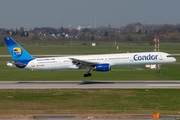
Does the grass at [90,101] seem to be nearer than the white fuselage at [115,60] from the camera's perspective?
Yes

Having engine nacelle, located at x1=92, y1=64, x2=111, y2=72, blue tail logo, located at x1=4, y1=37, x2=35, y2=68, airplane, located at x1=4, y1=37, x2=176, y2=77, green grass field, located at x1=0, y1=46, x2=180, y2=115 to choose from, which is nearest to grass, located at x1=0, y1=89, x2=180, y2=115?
green grass field, located at x1=0, y1=46, x2=180, y2=115

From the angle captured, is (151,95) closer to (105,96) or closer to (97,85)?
(105,96)

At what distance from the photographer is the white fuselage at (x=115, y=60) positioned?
47438 millimetres

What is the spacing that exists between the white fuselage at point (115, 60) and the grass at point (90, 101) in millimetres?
8977

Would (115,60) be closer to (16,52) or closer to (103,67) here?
(103,67)

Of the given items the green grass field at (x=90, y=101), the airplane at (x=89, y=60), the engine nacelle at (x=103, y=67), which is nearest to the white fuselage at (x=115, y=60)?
the airplane at (x=89, y=60)

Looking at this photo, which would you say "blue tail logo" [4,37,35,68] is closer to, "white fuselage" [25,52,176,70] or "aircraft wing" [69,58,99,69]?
"white fuselage" [25,52,176,70]

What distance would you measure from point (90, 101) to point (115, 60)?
16.1 metres

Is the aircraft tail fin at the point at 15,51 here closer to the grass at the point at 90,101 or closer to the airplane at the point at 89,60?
the airplane at the point at 89,60

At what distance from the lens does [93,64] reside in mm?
47438

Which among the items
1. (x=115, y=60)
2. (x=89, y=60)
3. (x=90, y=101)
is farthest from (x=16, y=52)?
(x=90, y=101)

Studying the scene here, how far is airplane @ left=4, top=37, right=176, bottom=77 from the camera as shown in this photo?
155ft

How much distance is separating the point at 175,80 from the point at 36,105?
29841 mm

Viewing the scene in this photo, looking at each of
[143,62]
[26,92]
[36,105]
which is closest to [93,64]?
[143,62]
